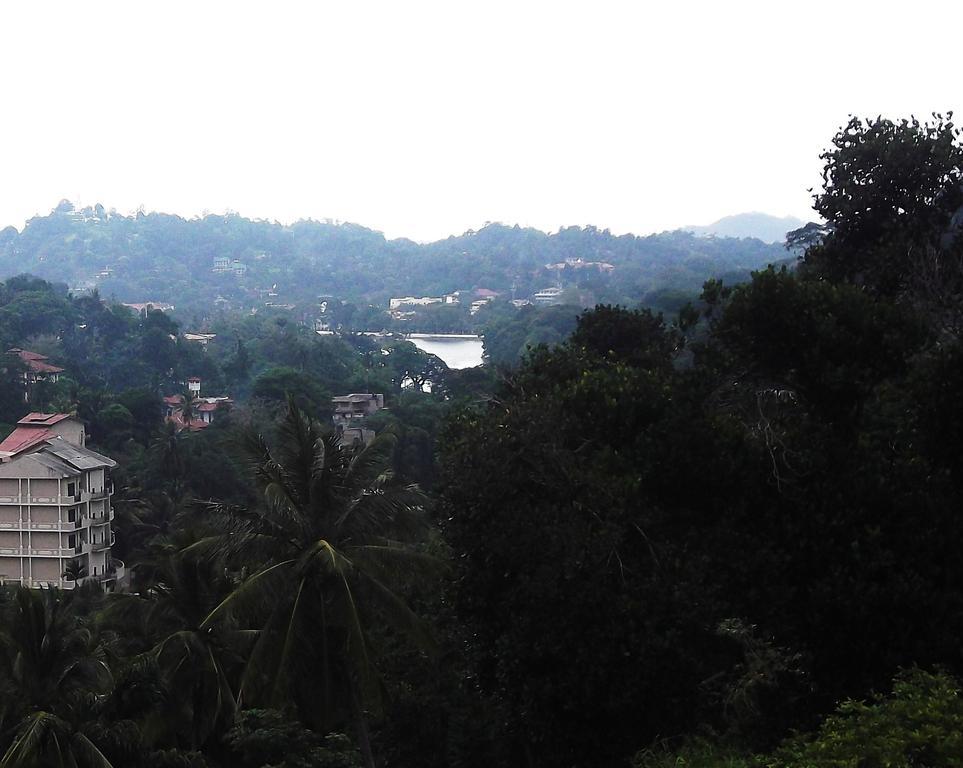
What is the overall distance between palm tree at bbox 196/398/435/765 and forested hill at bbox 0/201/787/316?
117945 mm

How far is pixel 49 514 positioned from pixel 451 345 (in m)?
80.0

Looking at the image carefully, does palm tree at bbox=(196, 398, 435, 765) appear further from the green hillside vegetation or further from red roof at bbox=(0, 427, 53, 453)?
red roof at bbox=(0, 427, 53, 453)

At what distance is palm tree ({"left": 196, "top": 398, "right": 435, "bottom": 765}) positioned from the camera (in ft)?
31.7

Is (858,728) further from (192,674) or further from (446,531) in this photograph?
(192,674)

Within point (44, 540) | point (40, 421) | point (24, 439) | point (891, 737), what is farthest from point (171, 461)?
point (891, 737)

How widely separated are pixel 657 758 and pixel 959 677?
212 centimetres

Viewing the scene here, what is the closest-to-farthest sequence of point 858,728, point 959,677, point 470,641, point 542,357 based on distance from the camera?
point 858,728
point 959,677
point 470,641
point 542,357

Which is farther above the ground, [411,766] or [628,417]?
[628,417]

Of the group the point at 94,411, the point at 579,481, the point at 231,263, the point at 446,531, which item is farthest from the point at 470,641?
the point at 231,263

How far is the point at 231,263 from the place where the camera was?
177250 mm

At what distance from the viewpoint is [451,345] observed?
360ft

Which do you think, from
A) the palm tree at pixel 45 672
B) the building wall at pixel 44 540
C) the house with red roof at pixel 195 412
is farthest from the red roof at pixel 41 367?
the palm tree at pixel 45 672

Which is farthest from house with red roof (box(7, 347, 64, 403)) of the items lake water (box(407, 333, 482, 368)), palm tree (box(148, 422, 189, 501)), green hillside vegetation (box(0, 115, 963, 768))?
lake water (box(407, 333, 482, 368))

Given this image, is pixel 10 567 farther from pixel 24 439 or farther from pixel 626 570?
pixel 626 570
